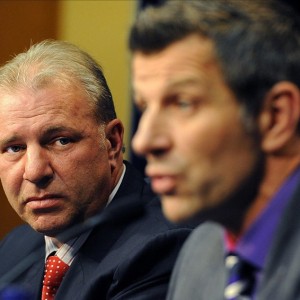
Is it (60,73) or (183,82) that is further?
(60,73)

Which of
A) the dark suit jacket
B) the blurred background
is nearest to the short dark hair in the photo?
the dark suit jacket

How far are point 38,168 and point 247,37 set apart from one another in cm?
98

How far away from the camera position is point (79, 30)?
3154 mm

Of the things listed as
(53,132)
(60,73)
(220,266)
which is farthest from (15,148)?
(220,266)

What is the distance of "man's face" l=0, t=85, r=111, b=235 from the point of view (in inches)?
87.8

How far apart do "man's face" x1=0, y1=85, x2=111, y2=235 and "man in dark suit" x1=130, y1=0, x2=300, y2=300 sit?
0.87 meters

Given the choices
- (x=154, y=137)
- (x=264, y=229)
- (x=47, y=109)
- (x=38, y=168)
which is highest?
(x=154, y=137)

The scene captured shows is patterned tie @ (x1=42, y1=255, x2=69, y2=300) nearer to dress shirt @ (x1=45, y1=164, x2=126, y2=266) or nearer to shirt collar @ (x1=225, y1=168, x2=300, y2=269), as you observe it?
dress shirt @ (x1=45, y1=164, x2=126, y2=266)

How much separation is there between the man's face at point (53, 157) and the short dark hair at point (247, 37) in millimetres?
899

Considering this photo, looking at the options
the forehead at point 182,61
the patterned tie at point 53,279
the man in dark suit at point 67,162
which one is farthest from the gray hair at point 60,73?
the forehead at point 182,61

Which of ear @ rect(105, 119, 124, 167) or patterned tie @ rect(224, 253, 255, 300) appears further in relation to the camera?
ear @ rect(105, 119, 124, 167)

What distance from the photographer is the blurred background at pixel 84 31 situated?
3.04 metres

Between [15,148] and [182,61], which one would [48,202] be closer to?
[15,148]

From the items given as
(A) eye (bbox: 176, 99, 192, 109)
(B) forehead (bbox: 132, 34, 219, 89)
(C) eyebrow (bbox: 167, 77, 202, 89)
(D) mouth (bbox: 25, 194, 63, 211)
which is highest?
(B) forehead (bbox: 132, 34, 219, 89)
